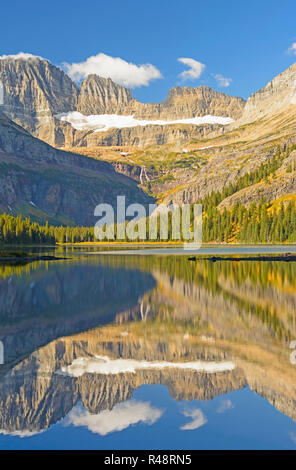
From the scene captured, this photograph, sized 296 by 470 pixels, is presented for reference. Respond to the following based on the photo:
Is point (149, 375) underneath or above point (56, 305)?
underneath

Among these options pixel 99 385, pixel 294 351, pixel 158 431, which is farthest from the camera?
pixel 294 351

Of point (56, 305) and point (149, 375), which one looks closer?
point (149, 375)

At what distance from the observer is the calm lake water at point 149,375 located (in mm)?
16406

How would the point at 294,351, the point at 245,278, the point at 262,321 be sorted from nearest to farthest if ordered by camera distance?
the point at 294,351
the point at 262,321
the point at 245,278

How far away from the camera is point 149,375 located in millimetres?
23484

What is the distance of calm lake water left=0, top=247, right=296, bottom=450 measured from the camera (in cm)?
1641

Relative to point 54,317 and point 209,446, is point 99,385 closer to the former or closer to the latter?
point 209,446

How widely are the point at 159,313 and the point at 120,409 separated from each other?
22464mm

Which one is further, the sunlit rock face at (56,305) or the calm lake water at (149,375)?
the sunlit rock face at (56,305)

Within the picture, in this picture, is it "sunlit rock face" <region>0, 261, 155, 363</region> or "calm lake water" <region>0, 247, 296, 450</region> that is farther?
"sunlit rock face" <region>0, 261, 155, 363</region>

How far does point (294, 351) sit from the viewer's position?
88.5 ft

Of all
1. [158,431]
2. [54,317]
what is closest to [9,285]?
[54,317]
